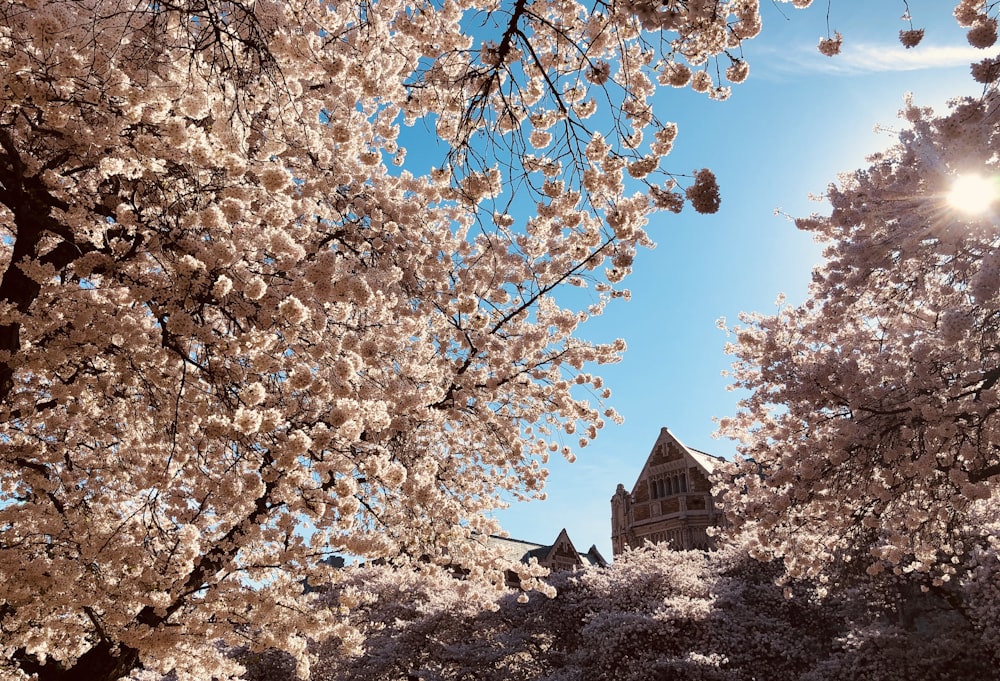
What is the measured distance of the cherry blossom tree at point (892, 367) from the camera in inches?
355

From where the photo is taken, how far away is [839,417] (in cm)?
1087

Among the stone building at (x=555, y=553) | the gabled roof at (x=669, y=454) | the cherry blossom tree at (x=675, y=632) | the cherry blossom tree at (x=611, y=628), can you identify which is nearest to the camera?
the cherry blossom tree at (x=675, y=632)

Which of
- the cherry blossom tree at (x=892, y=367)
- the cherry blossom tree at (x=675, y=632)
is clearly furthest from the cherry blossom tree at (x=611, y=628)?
the cherry blossom tree at (x=892, y=367)

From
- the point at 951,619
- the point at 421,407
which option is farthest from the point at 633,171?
the point at 951,619

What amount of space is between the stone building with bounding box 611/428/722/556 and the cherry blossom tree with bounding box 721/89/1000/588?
2865cm

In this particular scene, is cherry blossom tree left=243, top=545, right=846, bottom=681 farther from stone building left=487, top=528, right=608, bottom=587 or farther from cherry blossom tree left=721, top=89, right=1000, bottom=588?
stone building left=487, top=528, right=608, bottom=587

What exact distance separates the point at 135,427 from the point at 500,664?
17.1 metres

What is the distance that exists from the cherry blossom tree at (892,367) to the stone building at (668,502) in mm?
28654

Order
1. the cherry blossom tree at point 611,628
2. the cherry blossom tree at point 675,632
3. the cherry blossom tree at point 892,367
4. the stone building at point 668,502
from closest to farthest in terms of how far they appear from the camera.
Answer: the cherry blossom tree at point 892,367 < the cherry blossom tree at point 675,632 < the cherry blossom tree at point 611,628 < the stone building at point 668,502

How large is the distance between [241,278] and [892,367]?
10.5m

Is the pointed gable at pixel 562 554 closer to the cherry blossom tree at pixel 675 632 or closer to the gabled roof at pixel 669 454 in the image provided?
the gabled roof at pixel 669 454

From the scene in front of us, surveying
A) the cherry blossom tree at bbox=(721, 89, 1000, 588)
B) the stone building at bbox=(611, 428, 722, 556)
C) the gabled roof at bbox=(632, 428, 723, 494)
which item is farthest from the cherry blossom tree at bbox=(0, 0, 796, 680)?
the gabled roof at bbox=(632, 428, 723, 494)

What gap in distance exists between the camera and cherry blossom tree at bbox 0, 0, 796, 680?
452 cm

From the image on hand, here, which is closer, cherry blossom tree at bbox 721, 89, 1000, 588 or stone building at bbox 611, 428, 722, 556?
cherry blossom tree at bbox 721, 89, 1000, 588
